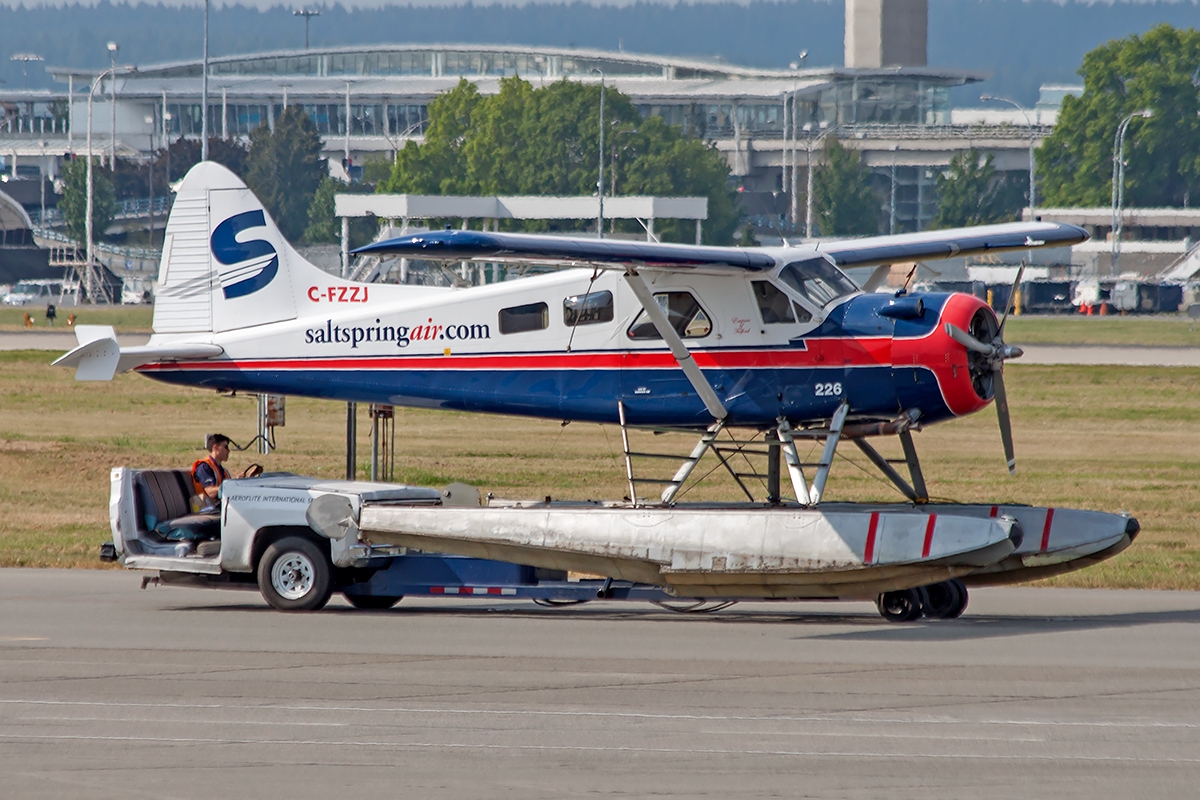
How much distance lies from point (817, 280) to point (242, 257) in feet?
18.9

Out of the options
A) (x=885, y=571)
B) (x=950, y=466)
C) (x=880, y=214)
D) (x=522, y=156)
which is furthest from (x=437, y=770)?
(x=880, y=214)

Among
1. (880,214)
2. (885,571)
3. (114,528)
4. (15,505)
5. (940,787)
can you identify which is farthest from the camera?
(880,214)

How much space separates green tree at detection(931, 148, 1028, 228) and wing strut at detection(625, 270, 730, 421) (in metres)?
96.9

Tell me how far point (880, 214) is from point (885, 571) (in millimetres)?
108457

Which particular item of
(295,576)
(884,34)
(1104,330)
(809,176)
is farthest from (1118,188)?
(295,576)

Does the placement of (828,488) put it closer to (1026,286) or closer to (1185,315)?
(1185,315)

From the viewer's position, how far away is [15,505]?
20.4 metres

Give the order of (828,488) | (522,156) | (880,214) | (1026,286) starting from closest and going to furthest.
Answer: (828,488) < (1026,286) < (522,156) < (880,214)

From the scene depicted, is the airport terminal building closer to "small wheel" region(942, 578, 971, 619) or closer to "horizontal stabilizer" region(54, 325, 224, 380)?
"horizontal stabilizer" region(54, 325, 224, 380)

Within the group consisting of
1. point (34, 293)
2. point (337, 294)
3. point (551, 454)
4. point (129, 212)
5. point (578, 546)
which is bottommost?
point (551, 454)

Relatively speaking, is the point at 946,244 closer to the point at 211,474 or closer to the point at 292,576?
the point at 292,576

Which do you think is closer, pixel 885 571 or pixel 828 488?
pixel 885 571

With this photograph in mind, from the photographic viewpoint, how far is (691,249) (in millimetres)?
13438

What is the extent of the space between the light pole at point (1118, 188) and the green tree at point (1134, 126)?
3.75ft
